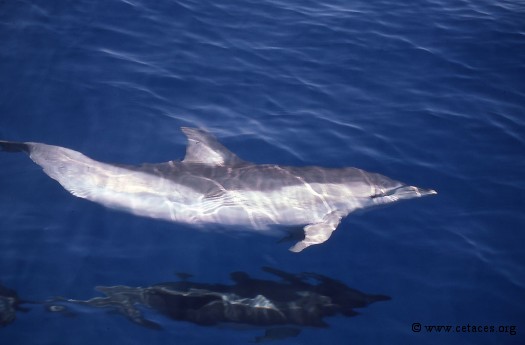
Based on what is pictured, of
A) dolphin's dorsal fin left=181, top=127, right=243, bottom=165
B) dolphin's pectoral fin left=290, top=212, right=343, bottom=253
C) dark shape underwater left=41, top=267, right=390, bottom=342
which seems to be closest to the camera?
dark shape underwater left=41, top=267, right=390, bottom=342

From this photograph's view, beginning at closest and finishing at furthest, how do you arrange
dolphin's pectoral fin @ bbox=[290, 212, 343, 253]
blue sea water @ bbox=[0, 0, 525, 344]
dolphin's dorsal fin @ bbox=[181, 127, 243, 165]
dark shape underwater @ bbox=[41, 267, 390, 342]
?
dark shape underwater @ bbox=[41, 267, 390, 342] → blue sea water @ bbox=[0, 0, 525, 344] → dolphin's pectoral fin @ bbox=[290, 212, 343, 253] → dolphin's dorsal fin @ bbox=[181, 127, 243, 165]

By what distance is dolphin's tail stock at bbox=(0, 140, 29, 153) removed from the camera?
8.22 m

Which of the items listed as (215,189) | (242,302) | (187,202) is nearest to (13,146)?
(187,202)

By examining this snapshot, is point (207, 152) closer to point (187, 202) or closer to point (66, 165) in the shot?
point (187, 202)

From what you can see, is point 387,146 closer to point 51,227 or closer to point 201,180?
point 201,180

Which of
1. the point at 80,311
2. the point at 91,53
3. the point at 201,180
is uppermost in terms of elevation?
the point at 91,53

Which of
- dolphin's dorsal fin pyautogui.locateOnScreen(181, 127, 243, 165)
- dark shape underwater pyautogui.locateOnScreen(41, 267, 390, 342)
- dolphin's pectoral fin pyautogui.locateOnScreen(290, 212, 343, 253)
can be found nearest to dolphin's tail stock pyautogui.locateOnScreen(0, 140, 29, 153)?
dolphin's dorsal fin pyautogui.locateOnScreen(181, 127, 243, 165)

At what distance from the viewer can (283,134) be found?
403 inches

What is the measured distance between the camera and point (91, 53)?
11.5 m

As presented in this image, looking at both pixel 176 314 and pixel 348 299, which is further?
pixel 348 299

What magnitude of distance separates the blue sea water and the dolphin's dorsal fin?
37.6 inches

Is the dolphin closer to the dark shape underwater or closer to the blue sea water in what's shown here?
the blue sea water

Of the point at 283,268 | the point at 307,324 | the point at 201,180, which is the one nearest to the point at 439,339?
the point at 307,324

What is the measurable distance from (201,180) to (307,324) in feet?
9.12
